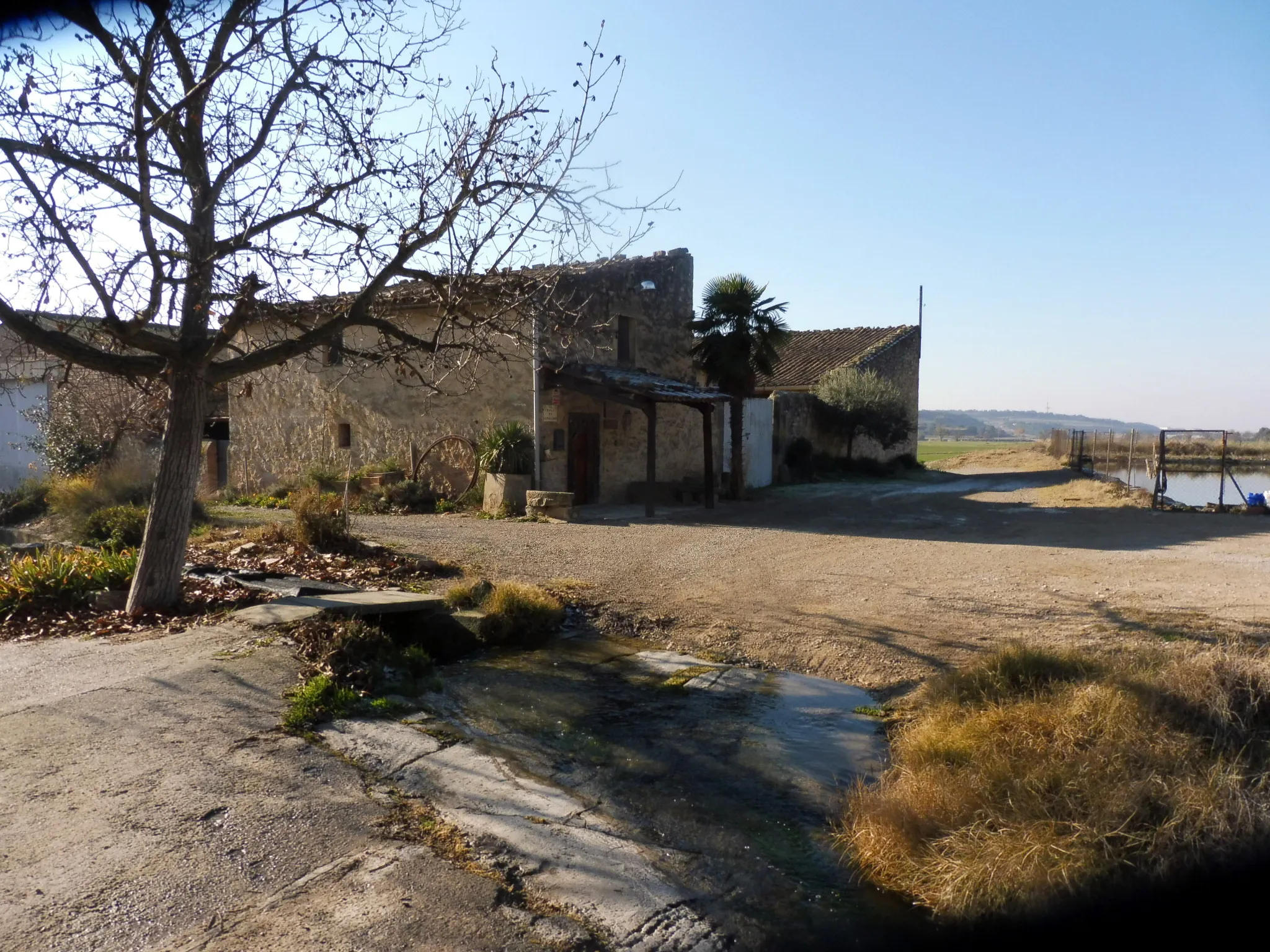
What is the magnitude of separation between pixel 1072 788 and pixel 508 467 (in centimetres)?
1378

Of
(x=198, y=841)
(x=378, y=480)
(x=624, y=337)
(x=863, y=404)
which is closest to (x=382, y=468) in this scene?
(x=378, y=480)

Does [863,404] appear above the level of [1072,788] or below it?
above

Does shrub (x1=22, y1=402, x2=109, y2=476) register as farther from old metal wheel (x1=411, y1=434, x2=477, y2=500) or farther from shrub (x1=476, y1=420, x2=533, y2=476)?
shrub (x1=476, y1=420, x2=533, y2=476)

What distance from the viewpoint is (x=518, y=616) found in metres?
8.65

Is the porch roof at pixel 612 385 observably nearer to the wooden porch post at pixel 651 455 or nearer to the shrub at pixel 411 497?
the wooden porch post at pixel 651 455

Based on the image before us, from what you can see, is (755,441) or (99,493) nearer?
(99,493)

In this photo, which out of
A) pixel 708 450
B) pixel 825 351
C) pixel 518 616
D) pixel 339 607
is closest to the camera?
pixel 339 607

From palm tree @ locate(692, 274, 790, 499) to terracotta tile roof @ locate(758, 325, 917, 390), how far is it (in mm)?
13267

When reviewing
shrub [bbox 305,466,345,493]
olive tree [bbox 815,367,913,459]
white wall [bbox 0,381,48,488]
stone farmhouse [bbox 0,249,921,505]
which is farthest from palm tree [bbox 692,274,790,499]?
white wall [bbox 0,381,48,488]

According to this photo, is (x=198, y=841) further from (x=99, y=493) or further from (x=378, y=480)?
(x=378, y=480)

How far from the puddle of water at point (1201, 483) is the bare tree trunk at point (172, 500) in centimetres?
2273

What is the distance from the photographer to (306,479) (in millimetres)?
19047

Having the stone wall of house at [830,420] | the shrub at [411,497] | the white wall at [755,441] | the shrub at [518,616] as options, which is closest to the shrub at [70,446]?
the shrub at [411,497]

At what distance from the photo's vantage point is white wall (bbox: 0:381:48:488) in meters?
22.5
